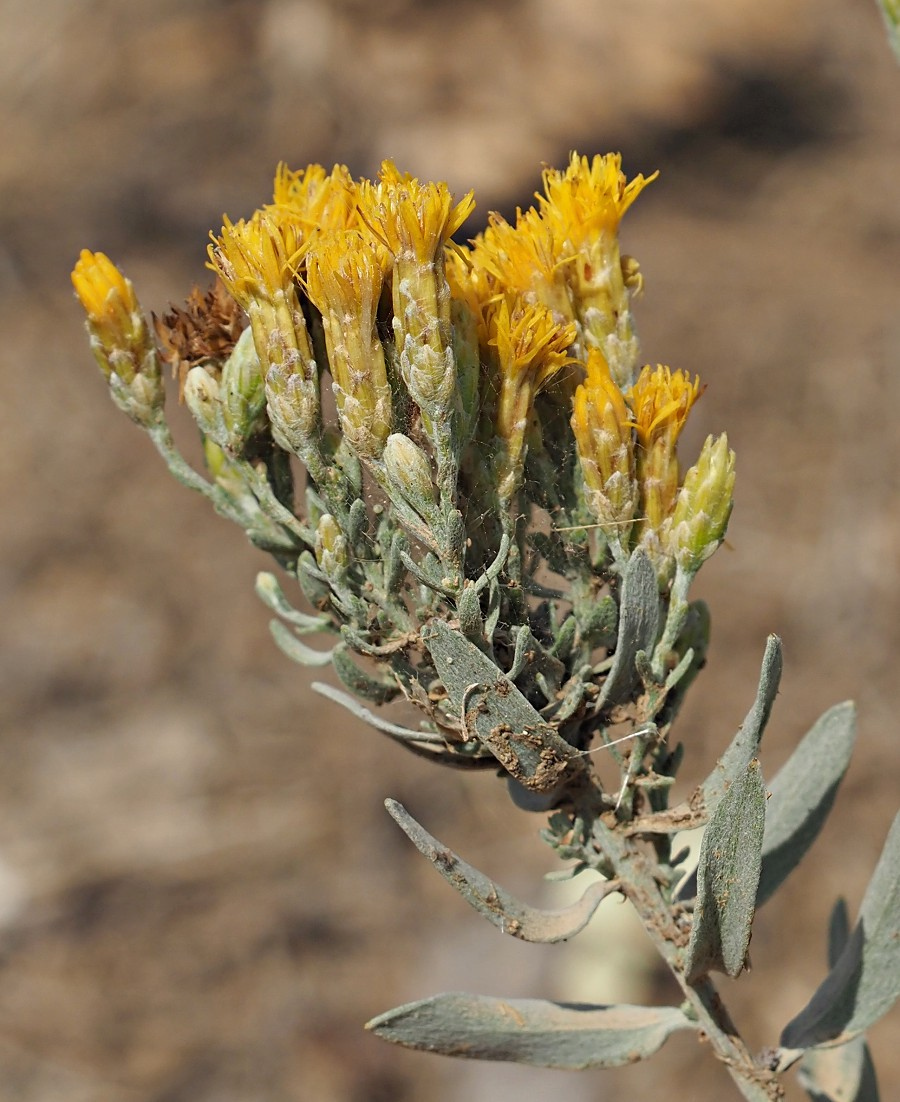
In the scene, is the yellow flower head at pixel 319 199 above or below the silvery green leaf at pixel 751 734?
above

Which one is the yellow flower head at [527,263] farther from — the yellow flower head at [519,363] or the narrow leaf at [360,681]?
the narrow leaf at [360,681]

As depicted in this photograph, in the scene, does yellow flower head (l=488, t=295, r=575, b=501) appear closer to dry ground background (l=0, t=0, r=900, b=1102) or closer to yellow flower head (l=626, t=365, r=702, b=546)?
yellow flower head (l=626, t=365, r=702, b=546)

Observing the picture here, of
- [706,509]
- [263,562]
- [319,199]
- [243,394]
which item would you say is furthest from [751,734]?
[263,562]

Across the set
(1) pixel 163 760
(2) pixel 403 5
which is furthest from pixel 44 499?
(2) pixel 403 5

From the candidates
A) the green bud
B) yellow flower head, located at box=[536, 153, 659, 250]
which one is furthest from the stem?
yellow flower head, located at box=[536, 153, 659, 250]

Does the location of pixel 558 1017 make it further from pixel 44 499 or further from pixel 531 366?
pixel 44 499

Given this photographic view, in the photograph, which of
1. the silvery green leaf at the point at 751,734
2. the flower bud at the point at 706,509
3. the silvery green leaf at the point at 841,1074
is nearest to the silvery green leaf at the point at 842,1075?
the silvery green leaf at the point at 841,1074

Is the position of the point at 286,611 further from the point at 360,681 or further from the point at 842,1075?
the point at 842,1075
